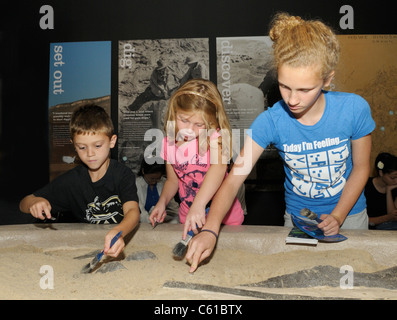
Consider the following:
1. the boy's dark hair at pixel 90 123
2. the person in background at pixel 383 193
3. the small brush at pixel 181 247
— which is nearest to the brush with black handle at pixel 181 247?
the small brush at pixel 181 247

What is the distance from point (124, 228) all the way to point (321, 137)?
0.96 meters

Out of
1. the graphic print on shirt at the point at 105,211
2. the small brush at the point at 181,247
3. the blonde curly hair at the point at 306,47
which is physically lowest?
the small brush at the point at 181,247

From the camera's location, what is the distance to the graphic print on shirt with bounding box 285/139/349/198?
1.80m

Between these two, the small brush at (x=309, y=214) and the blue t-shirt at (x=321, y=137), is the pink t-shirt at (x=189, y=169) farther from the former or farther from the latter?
the small brush at (x=309, y=214)

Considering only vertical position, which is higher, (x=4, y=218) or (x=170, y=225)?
(x=170, y=225)

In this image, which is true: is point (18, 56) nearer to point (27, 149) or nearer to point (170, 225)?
point (27, 149)

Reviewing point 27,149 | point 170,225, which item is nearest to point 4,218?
point 27,149

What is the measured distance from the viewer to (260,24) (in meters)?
3.99

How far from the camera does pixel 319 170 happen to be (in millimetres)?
1833

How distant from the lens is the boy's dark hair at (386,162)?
3568 mm

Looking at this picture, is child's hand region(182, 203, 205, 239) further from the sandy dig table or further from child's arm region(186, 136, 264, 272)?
the sandy dig table

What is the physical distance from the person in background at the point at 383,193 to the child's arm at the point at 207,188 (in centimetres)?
212
